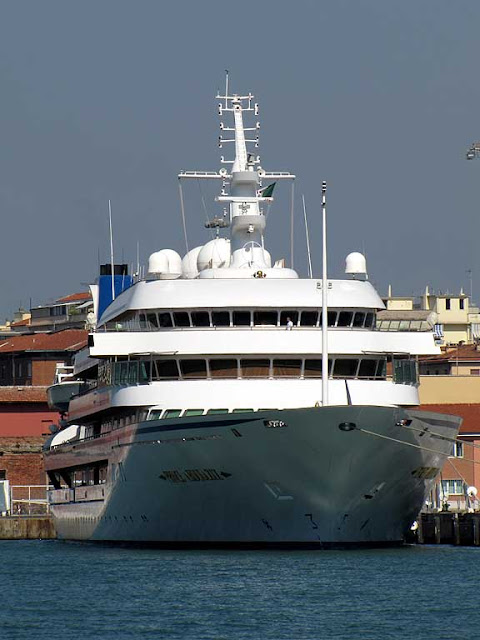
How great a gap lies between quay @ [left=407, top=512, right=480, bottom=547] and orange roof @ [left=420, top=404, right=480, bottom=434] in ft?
79.8

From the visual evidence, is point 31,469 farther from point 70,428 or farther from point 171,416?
point 171,416

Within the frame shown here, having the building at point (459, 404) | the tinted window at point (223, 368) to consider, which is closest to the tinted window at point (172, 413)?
the tinted window at point (223, 368)

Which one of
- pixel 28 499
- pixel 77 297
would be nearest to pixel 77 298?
pixel 77 297

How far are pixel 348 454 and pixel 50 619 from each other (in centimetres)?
1216

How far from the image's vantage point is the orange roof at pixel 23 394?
107 metres

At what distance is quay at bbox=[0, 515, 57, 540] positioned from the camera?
8131cm

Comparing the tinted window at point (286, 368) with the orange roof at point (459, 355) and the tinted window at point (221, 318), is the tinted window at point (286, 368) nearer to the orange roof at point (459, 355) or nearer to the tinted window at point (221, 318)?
the tinted window at point (221, 318)

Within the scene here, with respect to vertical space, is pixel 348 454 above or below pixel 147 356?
below

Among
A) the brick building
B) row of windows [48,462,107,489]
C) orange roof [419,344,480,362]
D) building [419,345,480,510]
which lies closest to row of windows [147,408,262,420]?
row of windows [48,462,107,489]

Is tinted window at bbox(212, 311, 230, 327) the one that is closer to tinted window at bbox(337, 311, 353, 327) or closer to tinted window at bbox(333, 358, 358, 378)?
tinted window at bbox(337, 311, 353, 327)

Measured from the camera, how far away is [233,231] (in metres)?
61.0

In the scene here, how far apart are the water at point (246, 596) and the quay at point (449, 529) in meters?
8.34

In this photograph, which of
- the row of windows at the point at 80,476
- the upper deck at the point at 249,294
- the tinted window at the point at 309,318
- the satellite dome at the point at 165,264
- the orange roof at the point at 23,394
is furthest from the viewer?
the orange roof at the point at 23,394

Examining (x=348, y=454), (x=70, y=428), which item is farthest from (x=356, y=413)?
(x=70, y=428)
